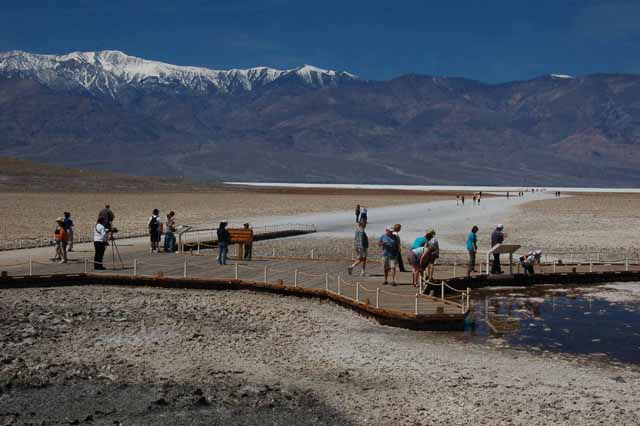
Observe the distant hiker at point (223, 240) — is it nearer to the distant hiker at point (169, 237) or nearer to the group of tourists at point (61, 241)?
the distant hiker at point (169, 237)

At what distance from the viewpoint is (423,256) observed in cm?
1872

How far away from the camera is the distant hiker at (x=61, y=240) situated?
22.6 meters

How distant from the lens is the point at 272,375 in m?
13.1

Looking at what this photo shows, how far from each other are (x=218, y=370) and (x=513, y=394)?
5034 mm

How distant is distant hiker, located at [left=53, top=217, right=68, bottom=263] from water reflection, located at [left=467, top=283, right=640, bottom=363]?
1226cm

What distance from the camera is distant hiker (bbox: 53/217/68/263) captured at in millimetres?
22562

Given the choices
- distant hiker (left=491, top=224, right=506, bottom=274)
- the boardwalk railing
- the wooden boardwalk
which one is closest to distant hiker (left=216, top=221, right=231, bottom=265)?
the wooden boardwalk

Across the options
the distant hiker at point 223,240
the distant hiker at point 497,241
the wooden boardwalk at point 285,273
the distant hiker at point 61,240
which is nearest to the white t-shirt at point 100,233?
the wooden boardwalk at point 285,273

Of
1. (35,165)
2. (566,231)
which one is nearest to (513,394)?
(566,231)

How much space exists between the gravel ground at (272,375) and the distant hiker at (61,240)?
5058 mm

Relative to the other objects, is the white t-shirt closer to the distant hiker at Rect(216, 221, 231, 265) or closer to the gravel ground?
the distant hiker at Rect(216, 221, 231, 265)

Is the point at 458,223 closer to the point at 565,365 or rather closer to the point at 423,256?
the point at 423,256

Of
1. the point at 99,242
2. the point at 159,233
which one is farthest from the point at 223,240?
the point at 159,233

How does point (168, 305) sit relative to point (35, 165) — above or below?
below
